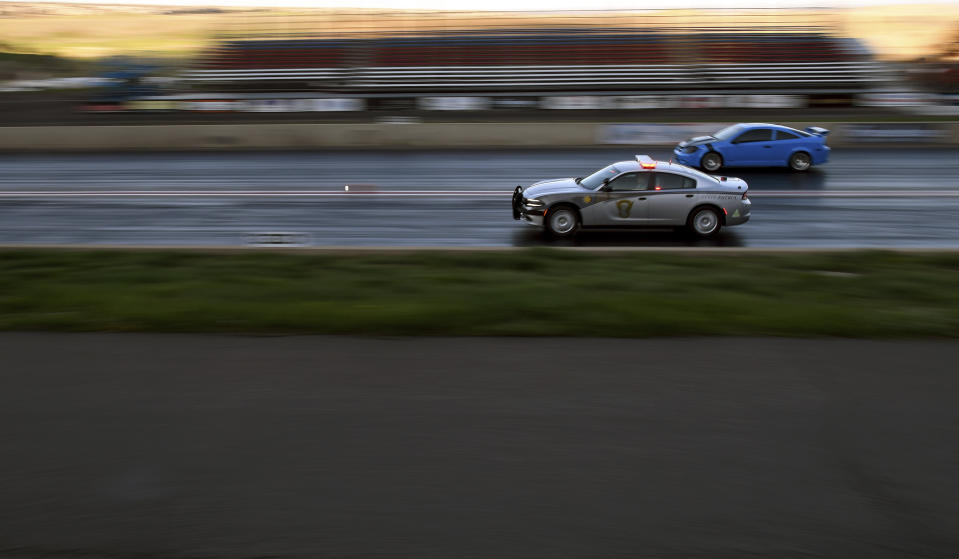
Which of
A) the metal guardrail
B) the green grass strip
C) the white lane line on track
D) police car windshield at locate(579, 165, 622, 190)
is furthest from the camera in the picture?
the metal guardrail

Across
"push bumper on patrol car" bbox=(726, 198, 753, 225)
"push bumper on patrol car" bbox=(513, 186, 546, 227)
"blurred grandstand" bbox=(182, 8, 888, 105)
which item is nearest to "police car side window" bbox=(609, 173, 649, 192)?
"push bumper on patrol car" bbox=(513, 186, 546, 227)

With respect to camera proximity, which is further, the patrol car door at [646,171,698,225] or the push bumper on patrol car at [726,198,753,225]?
the push bumper on patrol car at [726,198,753,225]

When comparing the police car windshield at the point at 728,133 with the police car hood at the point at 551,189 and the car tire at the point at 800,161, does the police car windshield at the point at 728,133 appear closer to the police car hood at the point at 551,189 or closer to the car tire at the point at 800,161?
the car tire at the point at 800,161

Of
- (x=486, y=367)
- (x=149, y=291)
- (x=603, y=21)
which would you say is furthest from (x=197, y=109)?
(x=486, y=367)

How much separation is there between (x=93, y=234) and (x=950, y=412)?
13417 mm

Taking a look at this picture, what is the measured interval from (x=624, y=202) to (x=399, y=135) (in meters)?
13.5

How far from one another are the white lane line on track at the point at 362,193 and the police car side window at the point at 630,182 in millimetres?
4288

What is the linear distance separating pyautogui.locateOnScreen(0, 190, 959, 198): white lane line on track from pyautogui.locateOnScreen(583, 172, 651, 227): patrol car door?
14.1 ft

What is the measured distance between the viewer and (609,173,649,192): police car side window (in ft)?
42.7

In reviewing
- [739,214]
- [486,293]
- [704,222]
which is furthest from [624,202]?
[486,293]

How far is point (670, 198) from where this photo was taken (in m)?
12.9

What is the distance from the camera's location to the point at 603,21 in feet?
136

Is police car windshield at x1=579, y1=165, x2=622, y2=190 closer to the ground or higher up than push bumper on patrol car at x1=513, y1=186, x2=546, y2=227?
higher up

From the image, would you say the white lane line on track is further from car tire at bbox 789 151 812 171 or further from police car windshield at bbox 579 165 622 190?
police car windshield at bbox 579 165 622 190
